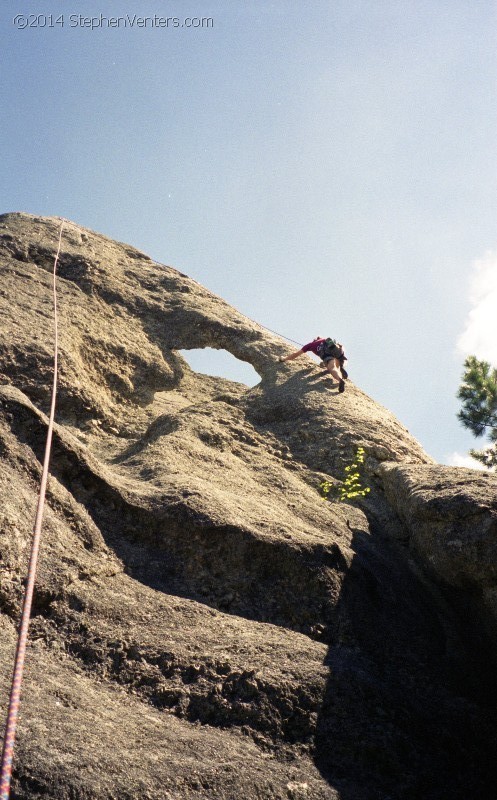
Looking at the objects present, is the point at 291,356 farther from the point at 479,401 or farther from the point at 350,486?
the point at 479,401

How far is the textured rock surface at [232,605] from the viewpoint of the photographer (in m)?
3.34

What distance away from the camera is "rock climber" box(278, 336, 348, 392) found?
9.66 meters

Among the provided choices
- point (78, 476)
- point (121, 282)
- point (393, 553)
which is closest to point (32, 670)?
point (78, 476)

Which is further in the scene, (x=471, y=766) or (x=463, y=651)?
(x=463, y=651)

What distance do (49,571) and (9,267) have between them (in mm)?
6194

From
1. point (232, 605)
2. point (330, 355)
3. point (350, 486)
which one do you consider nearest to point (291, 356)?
point (330, 355)

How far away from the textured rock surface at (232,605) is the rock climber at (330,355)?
4.91 ft

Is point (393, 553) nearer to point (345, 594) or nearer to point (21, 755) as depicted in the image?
point (345, 594)

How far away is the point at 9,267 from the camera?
29.9ft

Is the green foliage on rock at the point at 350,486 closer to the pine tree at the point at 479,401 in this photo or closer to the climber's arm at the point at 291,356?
the climber's arm at the point at 291,356

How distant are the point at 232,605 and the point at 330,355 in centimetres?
585

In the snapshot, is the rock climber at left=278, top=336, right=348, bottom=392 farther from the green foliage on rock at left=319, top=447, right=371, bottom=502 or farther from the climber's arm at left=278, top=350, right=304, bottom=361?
the green foliage on rock at left=319, top=447, right=371, bottom=502

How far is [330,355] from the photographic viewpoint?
9.92 metres

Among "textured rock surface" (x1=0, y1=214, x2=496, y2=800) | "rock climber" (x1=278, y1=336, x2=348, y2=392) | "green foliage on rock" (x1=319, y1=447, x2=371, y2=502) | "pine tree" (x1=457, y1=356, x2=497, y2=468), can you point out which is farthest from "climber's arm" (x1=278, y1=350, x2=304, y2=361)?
"pine tree" (x1=457, y1=356, x2=497, y2=468)
